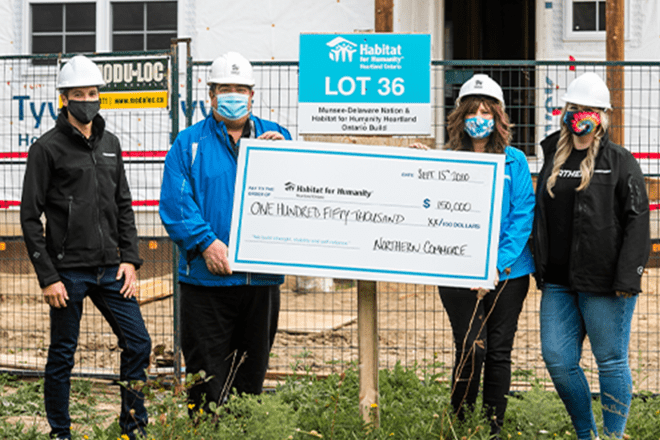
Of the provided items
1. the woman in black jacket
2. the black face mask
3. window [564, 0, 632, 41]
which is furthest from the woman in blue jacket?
window [564, 0, 632, 41]

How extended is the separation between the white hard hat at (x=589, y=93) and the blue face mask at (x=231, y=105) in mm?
1728

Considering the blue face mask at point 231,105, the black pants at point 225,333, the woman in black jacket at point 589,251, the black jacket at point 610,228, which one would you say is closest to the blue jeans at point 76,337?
the black pants at point 225,333

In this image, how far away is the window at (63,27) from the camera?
1168cm

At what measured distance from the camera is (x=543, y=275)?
4.38 m

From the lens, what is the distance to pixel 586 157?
4273 mm

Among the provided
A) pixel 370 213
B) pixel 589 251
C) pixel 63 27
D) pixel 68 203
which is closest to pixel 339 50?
pixel 370 213

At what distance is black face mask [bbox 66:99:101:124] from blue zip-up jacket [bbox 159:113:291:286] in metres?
0.70

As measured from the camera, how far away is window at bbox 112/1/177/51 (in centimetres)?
1141

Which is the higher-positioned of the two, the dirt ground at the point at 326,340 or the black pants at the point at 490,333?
the black pants at the point at 490,333

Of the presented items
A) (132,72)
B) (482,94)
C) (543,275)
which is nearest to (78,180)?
(132,72)

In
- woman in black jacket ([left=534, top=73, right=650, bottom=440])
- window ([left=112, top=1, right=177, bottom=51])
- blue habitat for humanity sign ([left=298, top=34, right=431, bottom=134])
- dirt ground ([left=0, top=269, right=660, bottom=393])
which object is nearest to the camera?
blue habitat for humanity sign ([left=298, top=34, right=431, bottom=134])

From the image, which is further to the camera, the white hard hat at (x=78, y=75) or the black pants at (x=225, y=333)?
the white hard hat at (x=78, y=75)

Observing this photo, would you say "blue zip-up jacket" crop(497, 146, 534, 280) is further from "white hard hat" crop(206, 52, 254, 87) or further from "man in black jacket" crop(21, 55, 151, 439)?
"man in black jacket" crop(21, 55, 151, 439)

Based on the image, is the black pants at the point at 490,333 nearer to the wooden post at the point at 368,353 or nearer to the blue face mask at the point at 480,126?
the wooden post at the point at 368,353
